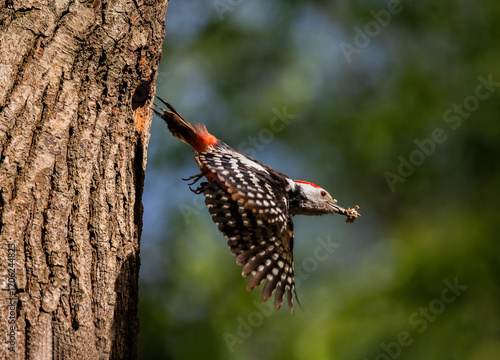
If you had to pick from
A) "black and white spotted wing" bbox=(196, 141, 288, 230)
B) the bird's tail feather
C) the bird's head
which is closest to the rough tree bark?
"black and white spotted wing" bbox=(196, 141, 288, 230)

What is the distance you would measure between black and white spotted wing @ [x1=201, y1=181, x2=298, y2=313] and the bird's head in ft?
1.97

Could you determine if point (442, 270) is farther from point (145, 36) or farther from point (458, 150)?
point (145, 36)

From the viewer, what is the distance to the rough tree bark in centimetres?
234

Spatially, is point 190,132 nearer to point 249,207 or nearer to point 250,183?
point 250,183

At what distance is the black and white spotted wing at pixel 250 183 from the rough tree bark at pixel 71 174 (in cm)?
64

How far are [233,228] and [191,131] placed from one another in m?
0.93

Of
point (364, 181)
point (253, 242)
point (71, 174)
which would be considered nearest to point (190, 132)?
point (253, 242)

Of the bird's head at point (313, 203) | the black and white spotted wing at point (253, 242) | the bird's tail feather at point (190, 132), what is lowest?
the black and white spotted wing at point (253, 242)

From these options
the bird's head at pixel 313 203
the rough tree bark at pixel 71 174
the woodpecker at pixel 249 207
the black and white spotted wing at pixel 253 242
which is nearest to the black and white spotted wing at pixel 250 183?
the woodpecker at pixel 249 207

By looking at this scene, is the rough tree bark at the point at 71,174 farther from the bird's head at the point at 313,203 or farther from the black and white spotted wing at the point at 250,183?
the bird's head at the point at 313,203

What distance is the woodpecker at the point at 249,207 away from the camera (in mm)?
3340

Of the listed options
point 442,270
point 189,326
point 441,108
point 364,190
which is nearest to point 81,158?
point 189,326

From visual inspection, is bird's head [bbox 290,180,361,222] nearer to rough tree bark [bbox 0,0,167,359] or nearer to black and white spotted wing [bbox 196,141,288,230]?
black and white spotted wing [bbox 196,141,288,230]

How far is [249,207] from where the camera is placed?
316 cm
